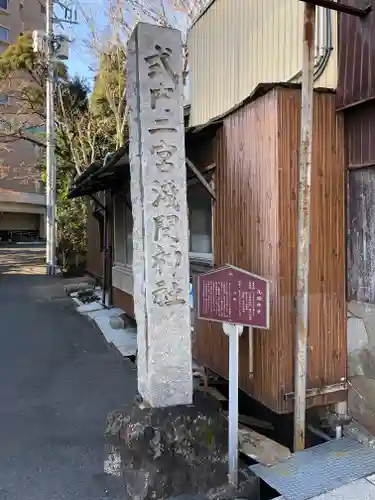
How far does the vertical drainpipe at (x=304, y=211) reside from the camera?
4.40 meters

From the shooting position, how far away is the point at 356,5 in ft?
15.7

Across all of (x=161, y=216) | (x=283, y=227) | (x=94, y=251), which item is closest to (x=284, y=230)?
(x=283, y=227)

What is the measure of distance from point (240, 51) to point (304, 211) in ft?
13.0

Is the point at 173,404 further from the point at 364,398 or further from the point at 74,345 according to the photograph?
the point at 74,345

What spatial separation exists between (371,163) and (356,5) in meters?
1.65

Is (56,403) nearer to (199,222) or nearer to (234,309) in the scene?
(199,222)

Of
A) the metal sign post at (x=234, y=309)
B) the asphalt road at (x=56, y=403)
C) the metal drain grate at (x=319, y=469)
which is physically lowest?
the asphalt road at (x=56, y=403)

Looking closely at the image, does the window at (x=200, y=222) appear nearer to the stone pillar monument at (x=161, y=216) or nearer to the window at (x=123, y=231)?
the stone pillar monument at (x=161, y=216)

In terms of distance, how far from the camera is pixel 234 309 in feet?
14.4

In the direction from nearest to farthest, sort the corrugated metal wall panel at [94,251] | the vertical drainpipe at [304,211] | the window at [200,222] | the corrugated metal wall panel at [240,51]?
the vertical drainpipe at [304,211]
the corrugated metal wall panel at [240,51]
the window at [200,222]
the corrugated metal wall panel at [94,251]

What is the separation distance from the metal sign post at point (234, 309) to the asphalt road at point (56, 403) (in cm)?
124

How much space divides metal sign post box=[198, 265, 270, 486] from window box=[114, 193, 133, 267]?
254 inches

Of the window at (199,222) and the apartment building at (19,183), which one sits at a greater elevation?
the apartment building at (19,183)

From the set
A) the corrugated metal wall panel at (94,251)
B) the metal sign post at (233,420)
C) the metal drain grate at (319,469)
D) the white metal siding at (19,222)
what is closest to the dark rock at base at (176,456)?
the metal sign post at (233,420)
